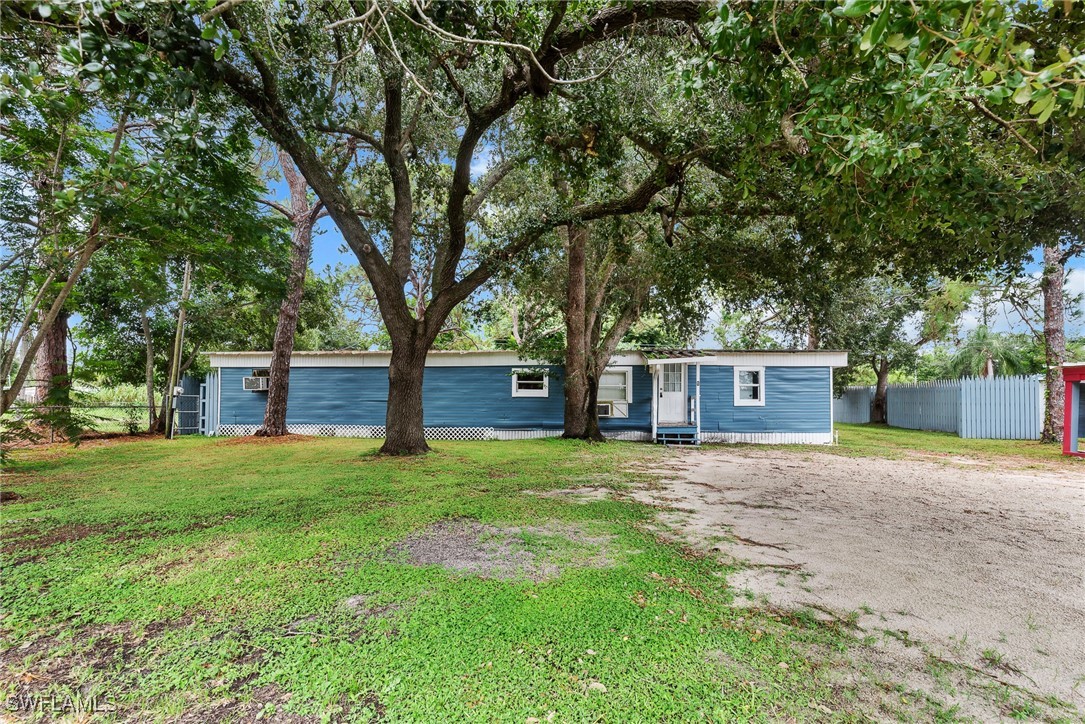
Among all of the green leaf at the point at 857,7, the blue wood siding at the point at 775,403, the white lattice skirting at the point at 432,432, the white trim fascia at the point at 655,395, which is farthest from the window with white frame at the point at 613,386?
the green leaf at the point at 857,7

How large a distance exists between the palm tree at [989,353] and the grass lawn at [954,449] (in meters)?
11.6

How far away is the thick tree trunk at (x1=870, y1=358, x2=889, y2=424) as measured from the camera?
19.0 metres

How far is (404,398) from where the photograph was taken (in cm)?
798

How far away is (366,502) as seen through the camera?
15.3 feet

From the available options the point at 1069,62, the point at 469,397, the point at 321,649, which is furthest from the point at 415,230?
the point at 1069,62

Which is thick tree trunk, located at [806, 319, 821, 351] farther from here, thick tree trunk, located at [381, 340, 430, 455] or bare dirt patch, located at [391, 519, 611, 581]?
bare dirt patch, located at [391, 519, 611, 581]

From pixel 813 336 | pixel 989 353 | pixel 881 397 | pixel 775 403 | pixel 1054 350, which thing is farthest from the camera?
pixel 989 353

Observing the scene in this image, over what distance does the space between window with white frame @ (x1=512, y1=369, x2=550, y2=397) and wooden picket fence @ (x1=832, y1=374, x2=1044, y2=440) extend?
12.7 meters

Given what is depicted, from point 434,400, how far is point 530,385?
262 centimetres

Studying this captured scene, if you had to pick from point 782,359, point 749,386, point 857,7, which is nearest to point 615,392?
point 749,386

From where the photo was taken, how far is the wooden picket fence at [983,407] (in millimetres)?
13125

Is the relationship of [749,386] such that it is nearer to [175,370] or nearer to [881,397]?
[881,397]

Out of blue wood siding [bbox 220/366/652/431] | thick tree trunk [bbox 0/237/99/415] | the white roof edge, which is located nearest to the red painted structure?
the white roof edge

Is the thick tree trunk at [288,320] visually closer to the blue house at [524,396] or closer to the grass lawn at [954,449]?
the blue house at [524,396]
